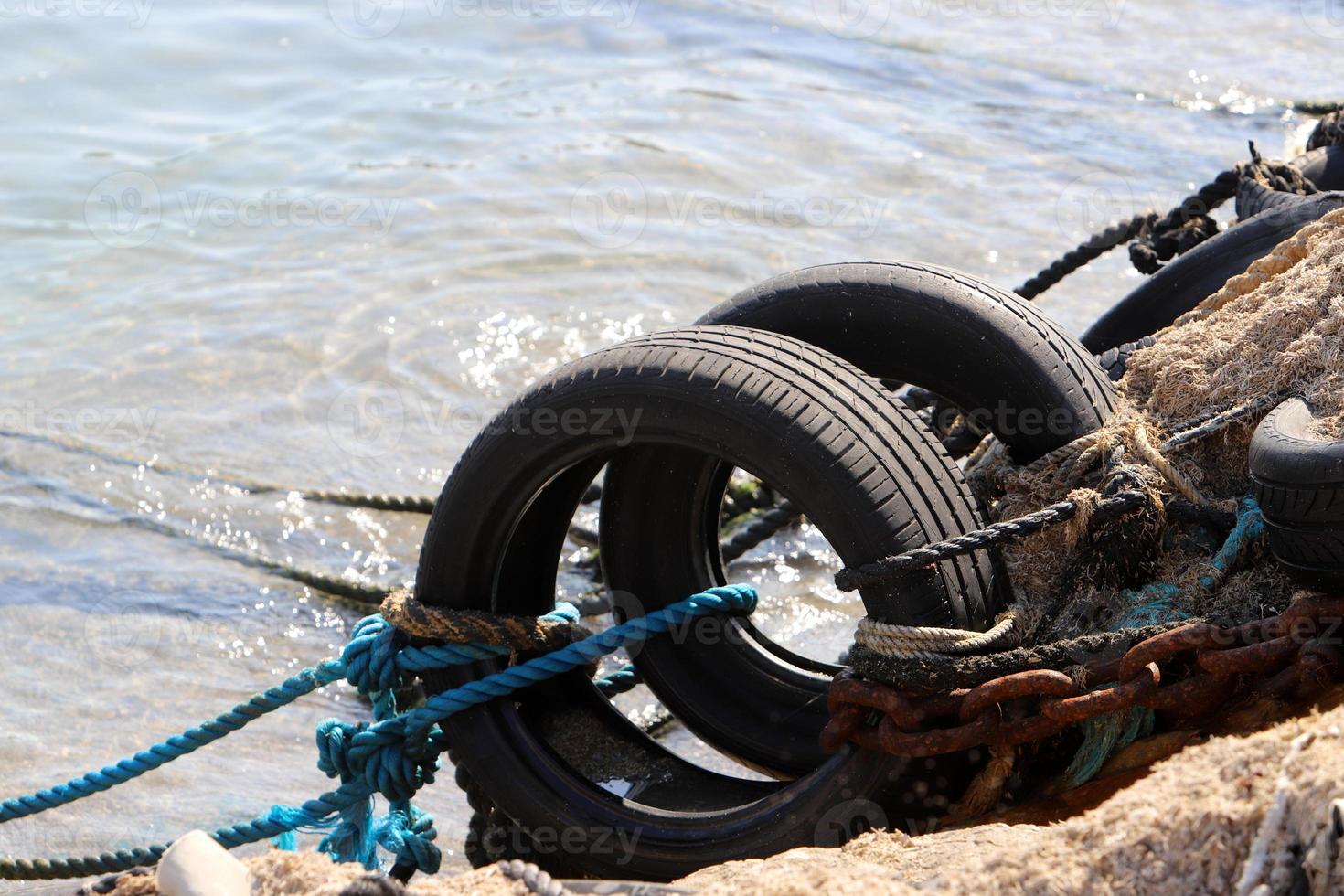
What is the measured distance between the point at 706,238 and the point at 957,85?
3.81 m

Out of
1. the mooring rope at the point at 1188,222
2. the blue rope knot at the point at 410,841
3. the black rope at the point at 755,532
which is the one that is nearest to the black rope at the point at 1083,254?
the mooring rope at the point at 1188,222

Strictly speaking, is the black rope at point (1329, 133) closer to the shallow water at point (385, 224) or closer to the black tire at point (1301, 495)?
the shallow water at point (385, 224)

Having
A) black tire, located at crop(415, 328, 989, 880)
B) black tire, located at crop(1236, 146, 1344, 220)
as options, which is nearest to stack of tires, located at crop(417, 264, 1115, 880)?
black tire, located at crop(415, 328, 989, 880)

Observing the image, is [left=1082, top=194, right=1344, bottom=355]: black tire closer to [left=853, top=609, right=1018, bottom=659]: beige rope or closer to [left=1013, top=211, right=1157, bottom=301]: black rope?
[left=1013, top=211, right=1157, bottom=301]: black rope

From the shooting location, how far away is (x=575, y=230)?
8906 millimetres

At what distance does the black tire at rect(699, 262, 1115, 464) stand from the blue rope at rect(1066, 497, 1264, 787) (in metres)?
0.46

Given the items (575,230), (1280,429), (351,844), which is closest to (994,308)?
(1280,429)

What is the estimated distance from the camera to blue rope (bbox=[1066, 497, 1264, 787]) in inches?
97.8

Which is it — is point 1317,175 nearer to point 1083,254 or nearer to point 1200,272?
point 1083,254

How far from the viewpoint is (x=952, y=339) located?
3.12 metres

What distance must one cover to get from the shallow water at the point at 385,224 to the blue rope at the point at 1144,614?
1.95 m

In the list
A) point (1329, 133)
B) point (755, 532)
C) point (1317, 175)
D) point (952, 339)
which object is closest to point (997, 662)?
point (952, 339)

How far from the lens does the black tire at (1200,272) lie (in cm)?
384

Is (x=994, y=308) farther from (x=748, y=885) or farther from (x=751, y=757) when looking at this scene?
(x=748, y=885)
